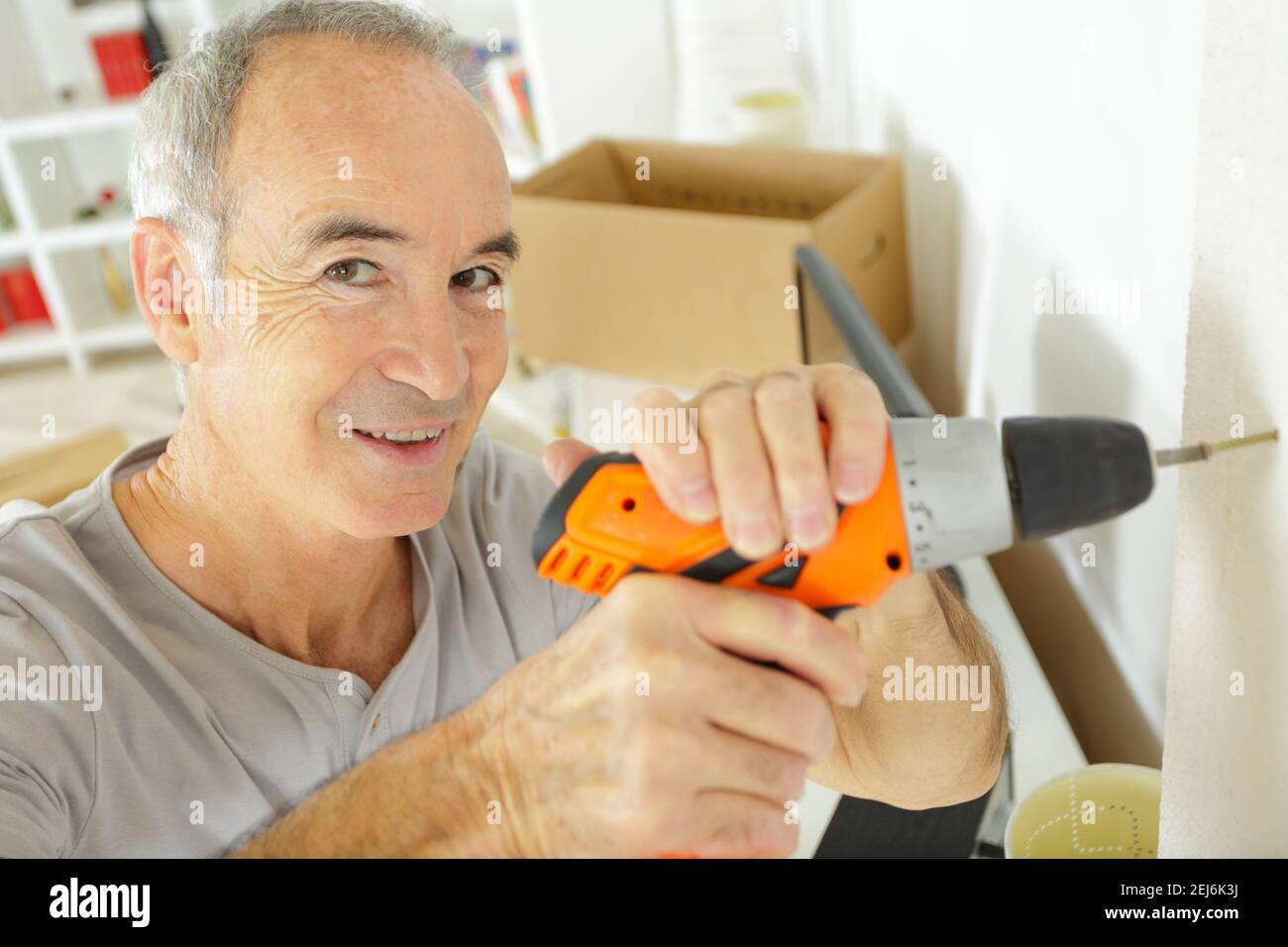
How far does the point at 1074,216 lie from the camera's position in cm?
108

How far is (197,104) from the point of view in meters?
0.88

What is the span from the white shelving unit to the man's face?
3.22m

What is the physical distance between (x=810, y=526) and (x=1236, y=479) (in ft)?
0.78

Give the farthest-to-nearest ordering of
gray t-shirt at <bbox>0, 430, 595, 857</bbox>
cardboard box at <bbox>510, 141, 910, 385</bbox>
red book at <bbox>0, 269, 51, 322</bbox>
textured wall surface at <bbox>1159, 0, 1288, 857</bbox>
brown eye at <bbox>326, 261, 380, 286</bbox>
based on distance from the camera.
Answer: red book at <bbox>0, 269, 51, 322</bbox>, cardboard box at <bbox>510, 141, 910, 385</bbox>, brown eye at <bbox>326, 261, 380, 286</bbox>, gray t-shirt at <bbox>0, 430, 595, 857</bbox>, textured wall surface at <bbox>1159, 0, 1288, 857</bbox>

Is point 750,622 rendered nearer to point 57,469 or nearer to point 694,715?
point 694,715

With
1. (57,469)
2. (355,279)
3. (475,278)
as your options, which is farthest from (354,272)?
(57,469)

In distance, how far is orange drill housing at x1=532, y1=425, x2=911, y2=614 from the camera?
1.91 ft

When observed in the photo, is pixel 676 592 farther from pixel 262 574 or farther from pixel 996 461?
pixel 262 574

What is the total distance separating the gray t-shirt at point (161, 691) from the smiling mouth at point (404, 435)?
0.16 meters

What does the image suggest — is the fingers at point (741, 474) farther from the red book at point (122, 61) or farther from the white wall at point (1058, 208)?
the red book at point (122, 61)

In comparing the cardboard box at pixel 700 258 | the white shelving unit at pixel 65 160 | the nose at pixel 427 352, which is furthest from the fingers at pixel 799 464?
the white shelving unit at pixel 65 160

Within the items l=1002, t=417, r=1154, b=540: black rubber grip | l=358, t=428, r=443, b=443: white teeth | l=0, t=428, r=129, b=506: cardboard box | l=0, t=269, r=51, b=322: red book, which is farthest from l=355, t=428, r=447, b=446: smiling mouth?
l=0, t=269, r=51, b=322: red book

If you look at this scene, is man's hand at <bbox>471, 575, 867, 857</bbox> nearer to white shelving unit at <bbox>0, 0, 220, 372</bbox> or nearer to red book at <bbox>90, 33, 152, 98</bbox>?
white shelving unit at <bbox>0, 0, 220, 372</bbox>
